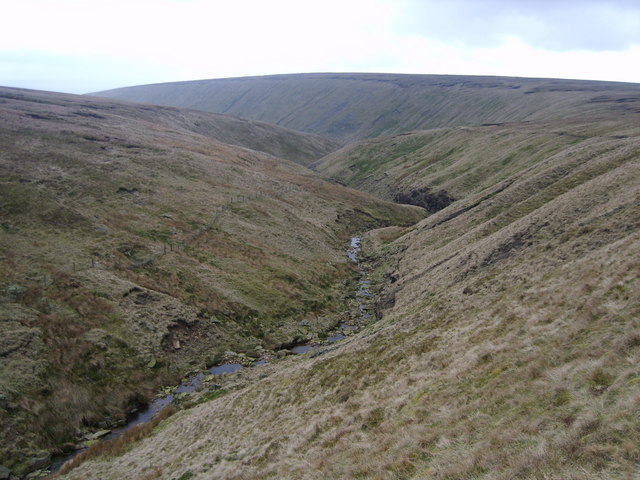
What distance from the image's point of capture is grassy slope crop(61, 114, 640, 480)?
33.4 ft

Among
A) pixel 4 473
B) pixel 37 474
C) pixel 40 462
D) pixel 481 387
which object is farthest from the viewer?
pixel 40 462

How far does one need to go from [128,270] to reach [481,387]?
121 ft

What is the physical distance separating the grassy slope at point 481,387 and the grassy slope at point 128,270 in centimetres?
674

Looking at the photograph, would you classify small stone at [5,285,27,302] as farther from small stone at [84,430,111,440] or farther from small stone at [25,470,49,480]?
small stone at [25,470,49,480]

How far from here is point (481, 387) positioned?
14.3 m

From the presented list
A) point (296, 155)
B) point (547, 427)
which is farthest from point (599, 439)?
point (296, 155)

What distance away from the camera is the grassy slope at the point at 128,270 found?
90.1 ft

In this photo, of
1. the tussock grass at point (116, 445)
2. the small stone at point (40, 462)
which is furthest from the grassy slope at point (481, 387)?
the small stone at point (40, 462)

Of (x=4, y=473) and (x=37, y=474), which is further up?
(x=4, y=473)

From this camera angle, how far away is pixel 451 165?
103625 mm

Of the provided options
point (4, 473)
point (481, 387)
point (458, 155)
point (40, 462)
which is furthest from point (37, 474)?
point (458, 155)

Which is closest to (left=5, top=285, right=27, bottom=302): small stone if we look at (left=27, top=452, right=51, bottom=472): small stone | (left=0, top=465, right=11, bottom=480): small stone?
(left=27, top=452, right=51, bottom=472): small stone

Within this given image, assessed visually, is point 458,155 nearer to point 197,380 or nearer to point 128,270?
point 128,270

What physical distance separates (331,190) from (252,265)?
50236 mm
